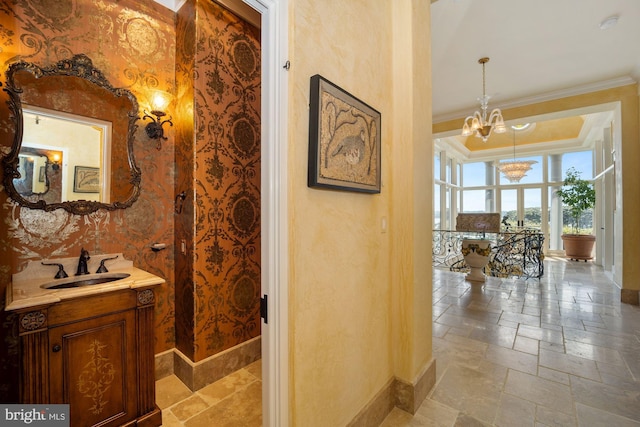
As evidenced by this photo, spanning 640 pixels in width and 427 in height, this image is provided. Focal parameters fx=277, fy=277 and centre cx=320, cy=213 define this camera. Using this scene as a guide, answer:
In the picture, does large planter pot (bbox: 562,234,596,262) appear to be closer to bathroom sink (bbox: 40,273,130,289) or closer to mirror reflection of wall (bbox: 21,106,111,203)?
bathroom sink (bbox: 40,273,130,289)

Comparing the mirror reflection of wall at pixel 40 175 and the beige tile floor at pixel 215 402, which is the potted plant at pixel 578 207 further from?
the mirror reflection of wall at pixel 40 175

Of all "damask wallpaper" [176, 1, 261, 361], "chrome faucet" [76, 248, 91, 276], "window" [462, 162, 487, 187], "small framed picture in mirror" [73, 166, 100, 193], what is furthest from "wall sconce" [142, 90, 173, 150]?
"window" [462, 162, 487, 187]

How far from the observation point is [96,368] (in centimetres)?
166

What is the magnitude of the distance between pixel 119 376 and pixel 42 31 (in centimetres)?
239

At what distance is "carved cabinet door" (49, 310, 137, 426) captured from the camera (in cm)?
154

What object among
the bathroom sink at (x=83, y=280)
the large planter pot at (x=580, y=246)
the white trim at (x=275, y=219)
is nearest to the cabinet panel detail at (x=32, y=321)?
the bathroom sink at (x=83, y=280)

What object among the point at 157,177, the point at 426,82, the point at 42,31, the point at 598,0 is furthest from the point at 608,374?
the point at 42,31

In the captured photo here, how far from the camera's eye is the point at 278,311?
125cm

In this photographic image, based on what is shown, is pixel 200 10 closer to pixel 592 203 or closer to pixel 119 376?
pixel 119 376

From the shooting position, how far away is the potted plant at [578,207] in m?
7.43

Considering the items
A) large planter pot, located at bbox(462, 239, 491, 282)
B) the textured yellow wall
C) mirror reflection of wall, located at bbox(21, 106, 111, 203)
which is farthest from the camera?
large planter pot, located at bbox(462, 239, 491, 282)

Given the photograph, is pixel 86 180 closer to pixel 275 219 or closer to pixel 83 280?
pixel 83 280

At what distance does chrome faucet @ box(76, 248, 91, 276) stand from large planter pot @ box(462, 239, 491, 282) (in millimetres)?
5879

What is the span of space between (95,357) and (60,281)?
61 cm
